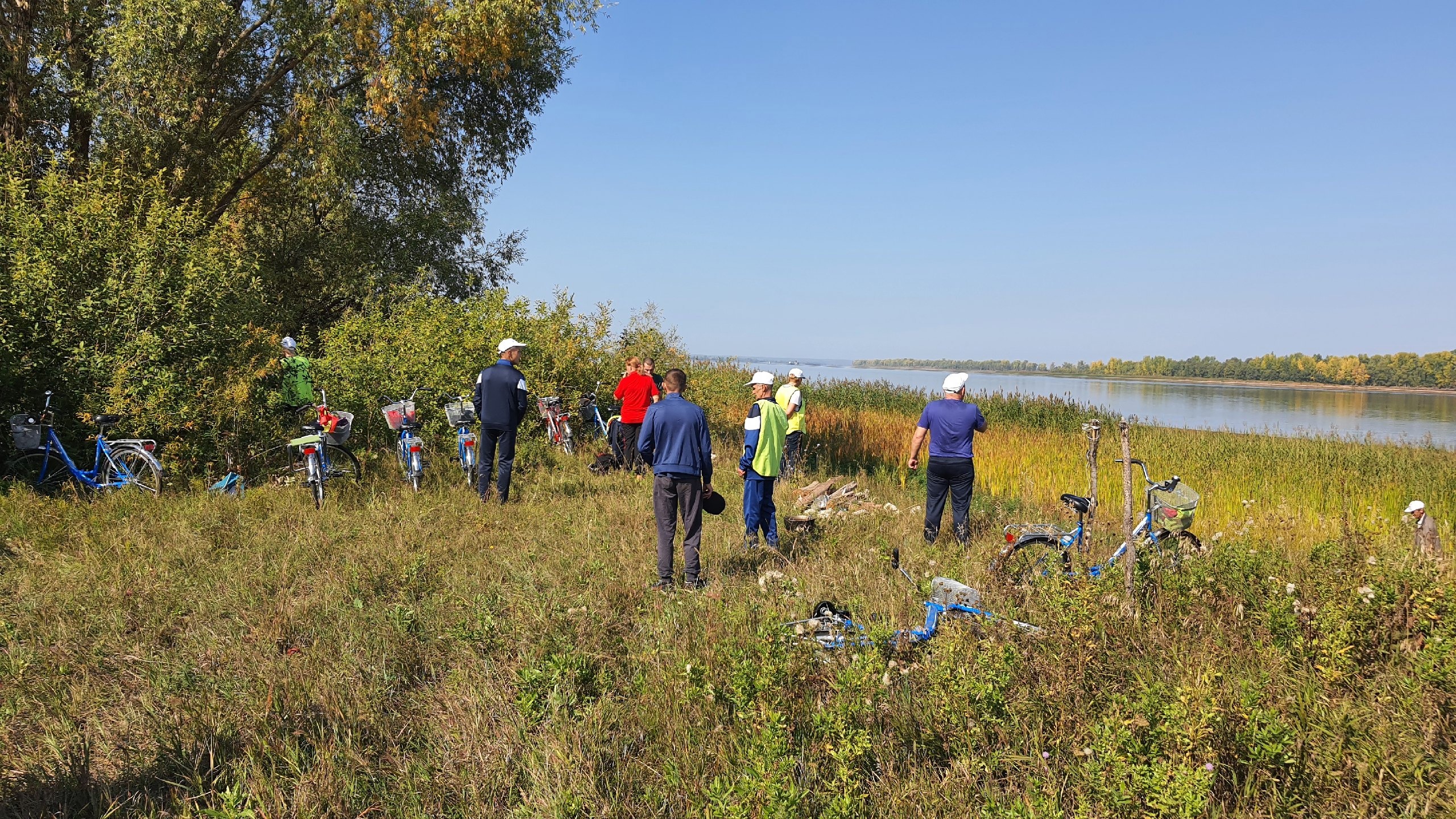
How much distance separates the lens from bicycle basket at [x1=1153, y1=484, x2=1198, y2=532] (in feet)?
19.2

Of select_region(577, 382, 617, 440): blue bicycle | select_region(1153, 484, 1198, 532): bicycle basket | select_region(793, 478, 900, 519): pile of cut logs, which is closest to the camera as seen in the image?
Answer: select_region(1153, 484, 1198, 532): bicycle basket

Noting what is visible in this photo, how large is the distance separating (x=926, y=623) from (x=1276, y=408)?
206ft

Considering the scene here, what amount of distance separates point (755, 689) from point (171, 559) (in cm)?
543

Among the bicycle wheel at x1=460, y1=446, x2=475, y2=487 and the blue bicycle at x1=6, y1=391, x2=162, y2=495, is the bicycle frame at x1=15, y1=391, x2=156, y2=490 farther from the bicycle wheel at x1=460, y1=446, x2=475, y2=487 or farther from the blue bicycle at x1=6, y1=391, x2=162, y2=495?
the bicycle wheel at x1=460, y1=446, x2=475, y2=487

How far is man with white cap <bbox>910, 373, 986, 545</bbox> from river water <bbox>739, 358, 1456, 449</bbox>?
3.79 m

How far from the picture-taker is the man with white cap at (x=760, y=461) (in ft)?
23.1

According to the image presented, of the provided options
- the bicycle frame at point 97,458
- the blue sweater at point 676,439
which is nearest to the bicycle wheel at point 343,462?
the bicycle frame at point 97,458

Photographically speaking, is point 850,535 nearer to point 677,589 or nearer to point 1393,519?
point 677,589

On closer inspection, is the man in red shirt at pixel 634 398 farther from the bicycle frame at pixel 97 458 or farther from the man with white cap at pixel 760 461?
the bicycle frame at pixel 97 458

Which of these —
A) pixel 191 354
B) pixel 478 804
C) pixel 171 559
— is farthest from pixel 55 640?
pixel 191 354

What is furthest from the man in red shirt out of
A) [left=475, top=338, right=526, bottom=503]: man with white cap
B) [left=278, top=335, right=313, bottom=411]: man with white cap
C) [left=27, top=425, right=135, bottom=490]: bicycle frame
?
[left=27, top=425, right=135, bottom=490]: bicycle frame

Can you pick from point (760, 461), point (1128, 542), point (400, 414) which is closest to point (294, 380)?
point (400, 414)

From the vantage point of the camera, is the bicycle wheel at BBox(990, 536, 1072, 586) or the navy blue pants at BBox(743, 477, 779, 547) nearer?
the bicycle wheel at BBox(990, 536, 1072, 586)

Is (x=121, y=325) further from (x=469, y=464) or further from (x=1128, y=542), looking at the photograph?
(x=1128, y=542)
